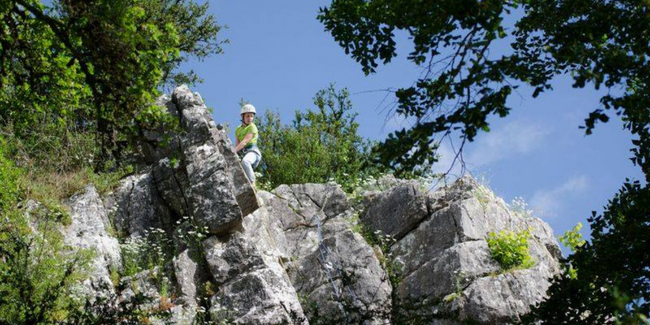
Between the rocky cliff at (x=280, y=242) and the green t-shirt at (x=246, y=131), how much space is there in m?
1.10

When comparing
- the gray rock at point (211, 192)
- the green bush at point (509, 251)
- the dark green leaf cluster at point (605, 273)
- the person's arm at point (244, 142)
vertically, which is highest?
the person's arm at point (244, 142)

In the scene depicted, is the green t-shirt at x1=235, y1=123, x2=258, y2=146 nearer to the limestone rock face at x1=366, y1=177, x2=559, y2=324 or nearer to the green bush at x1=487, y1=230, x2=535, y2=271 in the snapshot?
the limestone rock face at x1=366, y1=177, x2=559, y2=324

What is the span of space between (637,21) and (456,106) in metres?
2.56

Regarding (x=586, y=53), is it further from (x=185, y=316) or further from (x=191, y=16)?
(x=191, y=16)

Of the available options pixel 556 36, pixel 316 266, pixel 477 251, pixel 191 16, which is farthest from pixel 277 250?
pixel 191 16

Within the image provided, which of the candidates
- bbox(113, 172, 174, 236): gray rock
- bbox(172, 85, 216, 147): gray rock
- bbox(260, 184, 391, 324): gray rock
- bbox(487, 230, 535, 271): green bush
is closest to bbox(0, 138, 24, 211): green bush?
bbox(113, 172, 174, 236): gray rock

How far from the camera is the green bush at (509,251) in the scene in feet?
54.6

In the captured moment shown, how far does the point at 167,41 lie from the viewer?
1146 cm

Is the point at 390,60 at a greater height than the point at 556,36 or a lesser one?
greater

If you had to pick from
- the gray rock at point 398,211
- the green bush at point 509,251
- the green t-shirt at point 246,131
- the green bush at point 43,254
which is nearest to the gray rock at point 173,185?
the green t-shirt at point 246,131

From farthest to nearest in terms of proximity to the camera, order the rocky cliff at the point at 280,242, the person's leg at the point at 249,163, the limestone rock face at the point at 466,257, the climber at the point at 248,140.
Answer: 1. the climber at the point at 248,140
2. the person's leg at the point at 249,163
3. the rocky cliff at the point at 280,242
4. the limestone rock face at the point at 466,257

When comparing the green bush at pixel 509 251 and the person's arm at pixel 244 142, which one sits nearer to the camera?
the green bush at pixel 509 251

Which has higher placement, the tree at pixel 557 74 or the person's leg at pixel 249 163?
the person's leg at pixel 249 163

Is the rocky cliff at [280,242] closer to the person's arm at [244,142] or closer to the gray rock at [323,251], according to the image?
the gray rock at [323,251]
